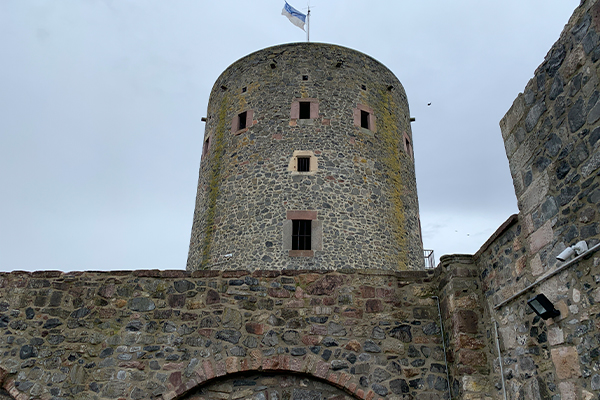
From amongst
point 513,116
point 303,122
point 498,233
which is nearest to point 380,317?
point 498,233

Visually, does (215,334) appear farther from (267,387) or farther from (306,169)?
(306,169)

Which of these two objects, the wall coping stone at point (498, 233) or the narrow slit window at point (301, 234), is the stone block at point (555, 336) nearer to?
the wall coping stone at point (498, 233)

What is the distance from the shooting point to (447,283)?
5.50 metres

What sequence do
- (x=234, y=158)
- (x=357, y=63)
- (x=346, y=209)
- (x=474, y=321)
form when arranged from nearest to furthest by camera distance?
(x=474, y=321) → (x=346, y=209) → (x=234, y=158) → (x=357, y=63)

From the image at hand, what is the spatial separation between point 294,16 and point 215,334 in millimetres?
13715

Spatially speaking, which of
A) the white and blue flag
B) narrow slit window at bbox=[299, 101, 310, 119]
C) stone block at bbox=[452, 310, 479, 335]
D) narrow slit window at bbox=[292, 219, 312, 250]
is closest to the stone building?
stone block at bbox=[452, 310, 479, 335]

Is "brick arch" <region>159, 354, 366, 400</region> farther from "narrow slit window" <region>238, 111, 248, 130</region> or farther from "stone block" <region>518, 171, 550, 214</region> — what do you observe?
"narrow slit window" <region>238, 111, 248, 130</region>

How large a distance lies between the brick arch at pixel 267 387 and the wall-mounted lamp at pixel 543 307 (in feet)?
8.19

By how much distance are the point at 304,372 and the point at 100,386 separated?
97.2 inches

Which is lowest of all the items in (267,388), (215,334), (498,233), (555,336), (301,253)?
(267,388)

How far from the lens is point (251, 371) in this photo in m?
5.47

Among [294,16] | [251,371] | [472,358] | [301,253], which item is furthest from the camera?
[294,16]

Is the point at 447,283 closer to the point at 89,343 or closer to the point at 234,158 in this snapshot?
the point at 89,343

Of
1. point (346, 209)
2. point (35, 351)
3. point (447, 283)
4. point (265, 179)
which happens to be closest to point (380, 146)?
point (346, 209)
